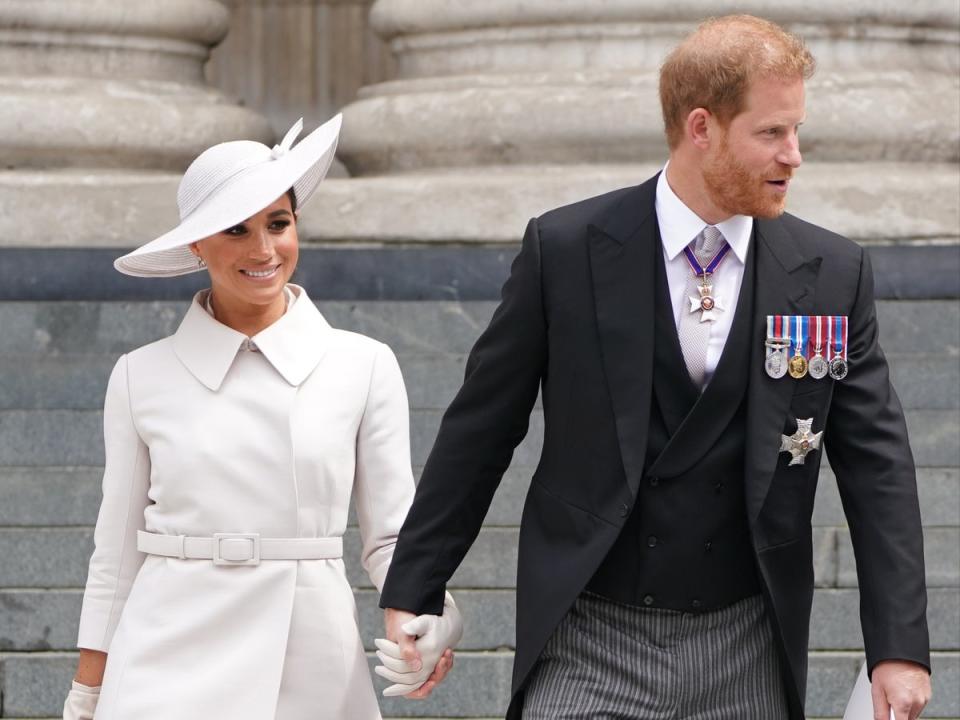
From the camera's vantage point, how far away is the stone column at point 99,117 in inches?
257

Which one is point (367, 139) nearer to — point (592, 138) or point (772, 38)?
point (592, 138)

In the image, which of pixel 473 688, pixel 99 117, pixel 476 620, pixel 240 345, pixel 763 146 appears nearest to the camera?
pixel 763 146

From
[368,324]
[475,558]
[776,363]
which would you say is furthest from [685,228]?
[368,324]

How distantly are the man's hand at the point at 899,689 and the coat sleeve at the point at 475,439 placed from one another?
763 millimetres

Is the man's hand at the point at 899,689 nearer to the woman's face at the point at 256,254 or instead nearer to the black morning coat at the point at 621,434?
the black morning coat at the point at 621,434

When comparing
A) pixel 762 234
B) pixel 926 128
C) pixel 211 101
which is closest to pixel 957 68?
pixel 926 128

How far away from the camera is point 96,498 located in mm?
5574

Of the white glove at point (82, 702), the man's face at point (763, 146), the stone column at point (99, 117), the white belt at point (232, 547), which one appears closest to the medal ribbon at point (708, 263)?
the man's face at point (763, 146)

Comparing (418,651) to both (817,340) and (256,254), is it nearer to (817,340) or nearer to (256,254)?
(256,254)

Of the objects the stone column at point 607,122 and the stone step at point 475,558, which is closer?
the stone step at point 475,558

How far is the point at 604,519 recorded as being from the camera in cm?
329

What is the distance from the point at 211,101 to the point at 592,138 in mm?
1564

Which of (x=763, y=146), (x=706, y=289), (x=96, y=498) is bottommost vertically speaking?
(x=96, y=498)

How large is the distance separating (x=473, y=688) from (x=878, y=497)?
7.16 ft
